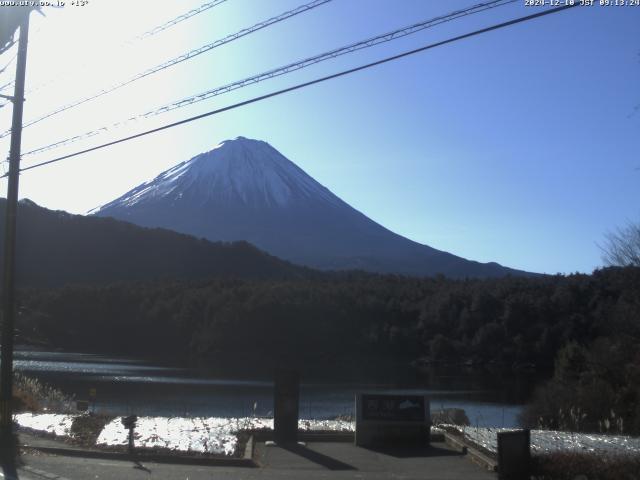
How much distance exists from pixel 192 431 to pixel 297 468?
425cm

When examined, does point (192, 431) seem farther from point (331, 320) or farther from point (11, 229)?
point (331, 320)

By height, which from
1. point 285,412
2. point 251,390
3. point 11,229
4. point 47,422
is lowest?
point 251,390

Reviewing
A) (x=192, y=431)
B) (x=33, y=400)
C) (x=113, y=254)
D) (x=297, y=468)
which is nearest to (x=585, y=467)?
(x=297, y=468)

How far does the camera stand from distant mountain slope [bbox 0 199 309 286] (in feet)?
403

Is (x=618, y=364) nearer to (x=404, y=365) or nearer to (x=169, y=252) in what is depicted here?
(x=404, y=365)

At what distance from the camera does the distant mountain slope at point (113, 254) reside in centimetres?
12275

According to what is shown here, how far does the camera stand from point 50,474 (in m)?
12.6

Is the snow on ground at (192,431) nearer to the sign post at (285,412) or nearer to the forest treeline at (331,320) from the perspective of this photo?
the sign post at (285,412)

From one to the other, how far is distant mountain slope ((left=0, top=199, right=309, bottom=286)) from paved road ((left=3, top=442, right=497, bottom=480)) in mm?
109414

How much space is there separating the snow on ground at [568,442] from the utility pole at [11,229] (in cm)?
903

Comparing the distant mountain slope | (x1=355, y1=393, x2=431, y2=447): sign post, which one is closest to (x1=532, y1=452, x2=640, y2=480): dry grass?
(x1=355, y1=393, x2=431, y2=447): sign post

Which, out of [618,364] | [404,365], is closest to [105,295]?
[404,365]

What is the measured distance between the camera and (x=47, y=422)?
18.1 m

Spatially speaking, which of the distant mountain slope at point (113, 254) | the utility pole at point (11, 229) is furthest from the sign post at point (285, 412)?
the distant mountain slope at point (113, 254)
